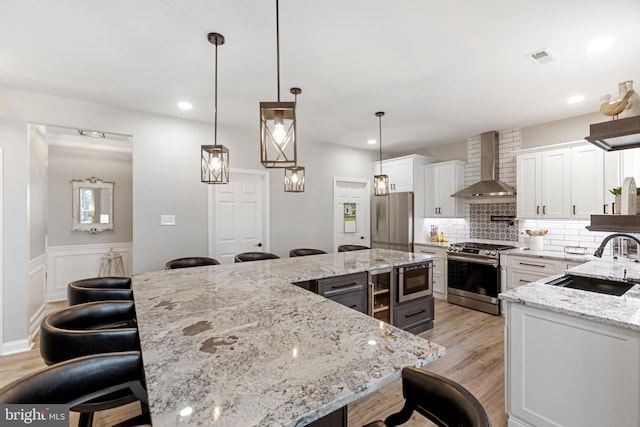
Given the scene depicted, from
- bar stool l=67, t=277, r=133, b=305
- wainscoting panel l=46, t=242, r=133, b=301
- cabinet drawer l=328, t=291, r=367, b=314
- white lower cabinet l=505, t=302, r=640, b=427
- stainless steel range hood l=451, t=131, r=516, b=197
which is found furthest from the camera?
wainscoting panel l=46, t=242, r=133, b=301

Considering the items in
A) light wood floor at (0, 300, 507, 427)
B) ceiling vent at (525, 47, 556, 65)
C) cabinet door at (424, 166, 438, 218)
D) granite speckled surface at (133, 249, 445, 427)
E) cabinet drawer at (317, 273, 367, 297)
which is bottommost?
light wood floor at (0, 300, 507, 427)

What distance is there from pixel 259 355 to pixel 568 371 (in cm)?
174

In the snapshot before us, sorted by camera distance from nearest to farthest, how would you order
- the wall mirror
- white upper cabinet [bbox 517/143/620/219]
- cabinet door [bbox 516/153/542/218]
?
white upper cabinet [bbox 517/143/620/219] → cabinet door [bbox 516/153/542/218] → the wall mirror

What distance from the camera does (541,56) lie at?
2355mm

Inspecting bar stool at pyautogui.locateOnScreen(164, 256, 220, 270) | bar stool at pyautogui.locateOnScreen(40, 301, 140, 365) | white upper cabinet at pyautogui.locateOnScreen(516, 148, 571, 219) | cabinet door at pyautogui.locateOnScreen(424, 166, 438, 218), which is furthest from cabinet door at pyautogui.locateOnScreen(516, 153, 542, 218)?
bar stool at pyautogui.locateOnScreen(40, 301, 140, 365)

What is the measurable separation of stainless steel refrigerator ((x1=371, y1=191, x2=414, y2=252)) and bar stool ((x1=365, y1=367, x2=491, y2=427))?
4204mm

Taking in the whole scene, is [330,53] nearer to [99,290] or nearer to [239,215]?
[99,290]

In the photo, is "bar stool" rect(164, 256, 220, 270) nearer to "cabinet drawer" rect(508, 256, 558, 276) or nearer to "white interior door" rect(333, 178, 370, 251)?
"white interior door" rect(333, 178, 370, 251)

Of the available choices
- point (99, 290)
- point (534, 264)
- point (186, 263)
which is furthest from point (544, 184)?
point (99, 290)

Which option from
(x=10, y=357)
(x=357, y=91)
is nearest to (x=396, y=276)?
(x=357, y=91)

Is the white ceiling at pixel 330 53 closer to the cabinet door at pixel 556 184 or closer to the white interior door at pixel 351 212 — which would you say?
the cabinet door at pixel 556 184

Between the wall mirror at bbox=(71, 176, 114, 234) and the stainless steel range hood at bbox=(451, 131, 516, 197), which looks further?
the wall mirror at bbox=(71, 176, 114, 234)

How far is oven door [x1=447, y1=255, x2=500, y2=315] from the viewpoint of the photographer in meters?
3.99

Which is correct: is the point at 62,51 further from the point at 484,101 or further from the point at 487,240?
the point at 487,240
